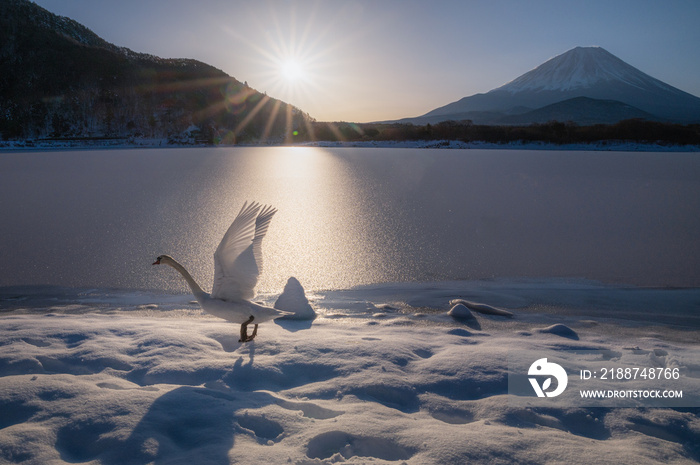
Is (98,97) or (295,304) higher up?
(98,97)

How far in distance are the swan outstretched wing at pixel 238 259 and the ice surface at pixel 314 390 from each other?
21.8 inches

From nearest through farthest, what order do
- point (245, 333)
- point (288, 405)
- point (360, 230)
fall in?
point (288, 405) < point (245, 333) < point (360, 230)

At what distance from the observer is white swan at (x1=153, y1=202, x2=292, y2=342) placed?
3529mm

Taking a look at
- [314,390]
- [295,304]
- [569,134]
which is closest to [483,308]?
[295,304]

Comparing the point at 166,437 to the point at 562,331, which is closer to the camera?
the point at 166,437

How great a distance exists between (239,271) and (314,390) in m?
→ 1.18

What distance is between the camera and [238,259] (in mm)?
3533

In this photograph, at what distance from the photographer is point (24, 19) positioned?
89438mm

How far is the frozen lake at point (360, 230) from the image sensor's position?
6648 millimetres

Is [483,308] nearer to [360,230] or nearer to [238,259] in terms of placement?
[238,259]

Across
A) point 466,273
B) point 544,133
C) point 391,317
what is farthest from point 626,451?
point 544,133

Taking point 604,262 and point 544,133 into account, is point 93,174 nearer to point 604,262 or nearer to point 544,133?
point 604,262

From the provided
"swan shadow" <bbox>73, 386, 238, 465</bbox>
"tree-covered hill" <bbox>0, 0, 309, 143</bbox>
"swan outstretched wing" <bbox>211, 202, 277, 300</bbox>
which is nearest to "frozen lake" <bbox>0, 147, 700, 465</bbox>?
"swan shadow" <bbox>73, 386, 238, 465</bbox>

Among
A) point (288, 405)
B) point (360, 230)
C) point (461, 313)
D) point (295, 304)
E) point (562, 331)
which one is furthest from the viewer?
point (360, 230)
